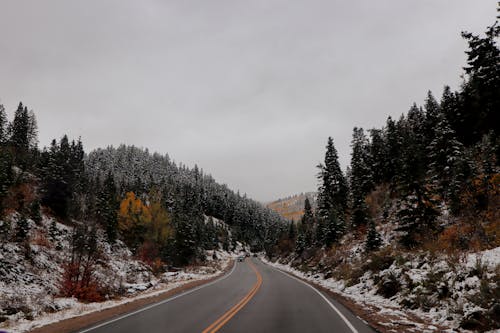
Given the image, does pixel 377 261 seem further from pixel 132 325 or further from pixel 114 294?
pixel 114 294

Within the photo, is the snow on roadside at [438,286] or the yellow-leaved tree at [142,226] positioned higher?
the yellow-leaved tree at [142,226]

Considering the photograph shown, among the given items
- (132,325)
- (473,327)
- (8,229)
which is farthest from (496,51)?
(8,229)

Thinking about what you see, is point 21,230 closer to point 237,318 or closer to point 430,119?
point 237,318

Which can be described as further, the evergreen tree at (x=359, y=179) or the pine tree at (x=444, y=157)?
the evergreen tree at (x=359, y=179)

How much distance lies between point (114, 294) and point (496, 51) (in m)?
33.2

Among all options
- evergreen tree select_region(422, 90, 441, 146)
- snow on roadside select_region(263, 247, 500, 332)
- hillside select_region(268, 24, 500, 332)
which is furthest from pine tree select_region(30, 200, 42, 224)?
evergreen tree select_region(422, 90, 441, 146)

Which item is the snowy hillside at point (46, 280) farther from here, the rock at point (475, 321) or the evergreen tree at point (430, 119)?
the evergreen tree at point (430, 119)

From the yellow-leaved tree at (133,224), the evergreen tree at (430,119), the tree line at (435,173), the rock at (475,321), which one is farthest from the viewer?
the yellow-leaved tree at (133,224)

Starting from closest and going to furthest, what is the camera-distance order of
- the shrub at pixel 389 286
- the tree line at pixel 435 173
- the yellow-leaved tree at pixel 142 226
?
1. the shrub at pixel 389 286
2. the tree line at pixel 435 173
3. the yellow-leaved tree at pixel 142 226

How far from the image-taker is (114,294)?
21.0m

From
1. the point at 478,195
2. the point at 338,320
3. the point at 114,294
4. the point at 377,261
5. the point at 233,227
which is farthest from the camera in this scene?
the point at 233,227

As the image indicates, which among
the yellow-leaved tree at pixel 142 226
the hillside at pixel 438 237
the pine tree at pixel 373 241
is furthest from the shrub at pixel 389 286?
the yellow-leaved tree at pixel 142 226

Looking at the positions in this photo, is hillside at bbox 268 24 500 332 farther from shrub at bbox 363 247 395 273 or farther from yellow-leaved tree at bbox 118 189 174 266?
yellow-leaved tree at bbox 118 189 174 266

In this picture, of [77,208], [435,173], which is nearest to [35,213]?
[77,208]
